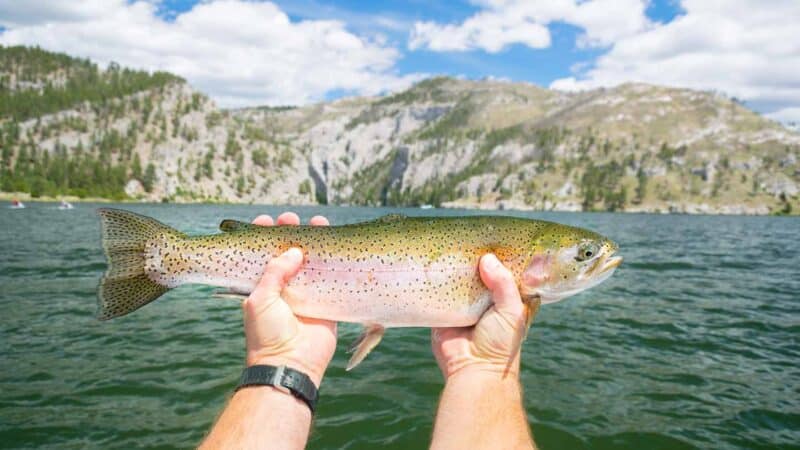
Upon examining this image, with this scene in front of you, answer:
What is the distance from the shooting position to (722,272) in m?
28.9

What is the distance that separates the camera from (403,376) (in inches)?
431

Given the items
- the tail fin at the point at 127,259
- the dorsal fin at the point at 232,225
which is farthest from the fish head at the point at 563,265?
the tail fin at the point at 127,259

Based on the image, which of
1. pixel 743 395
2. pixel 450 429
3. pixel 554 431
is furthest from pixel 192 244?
pixel 743 395

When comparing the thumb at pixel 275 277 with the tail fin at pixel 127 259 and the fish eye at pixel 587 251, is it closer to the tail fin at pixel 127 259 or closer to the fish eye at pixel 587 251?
the tail fin at pixel 127 259

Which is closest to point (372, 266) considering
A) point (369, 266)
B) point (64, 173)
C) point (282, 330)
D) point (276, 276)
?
point (369, 266)

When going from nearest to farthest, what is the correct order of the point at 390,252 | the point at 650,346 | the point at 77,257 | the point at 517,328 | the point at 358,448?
1. the point at 517,328
2. the point at 390,252
3. the point at 358,448
4. the point at 650,346
5. the point at 77,257

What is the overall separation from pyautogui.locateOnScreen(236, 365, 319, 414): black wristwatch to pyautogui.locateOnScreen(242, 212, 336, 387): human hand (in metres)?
0.17

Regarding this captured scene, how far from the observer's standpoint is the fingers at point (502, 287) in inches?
189

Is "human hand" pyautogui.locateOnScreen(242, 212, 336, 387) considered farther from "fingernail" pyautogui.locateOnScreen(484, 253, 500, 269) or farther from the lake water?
the lake water

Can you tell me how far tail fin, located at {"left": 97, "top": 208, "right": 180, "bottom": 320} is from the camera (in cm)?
520

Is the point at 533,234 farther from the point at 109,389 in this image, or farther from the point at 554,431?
the point at 109,389

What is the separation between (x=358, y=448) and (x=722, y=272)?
96.7 feet

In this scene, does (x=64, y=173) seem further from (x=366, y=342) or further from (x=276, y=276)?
(x=366, y=342)

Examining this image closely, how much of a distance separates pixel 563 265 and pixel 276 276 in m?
3.16
